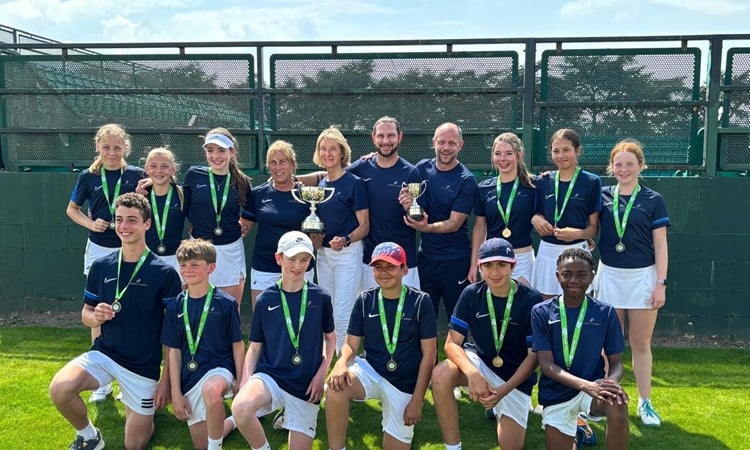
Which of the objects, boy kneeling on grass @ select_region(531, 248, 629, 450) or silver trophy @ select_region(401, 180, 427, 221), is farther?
silver trophy @ select_region(401, 180, 427, 221)

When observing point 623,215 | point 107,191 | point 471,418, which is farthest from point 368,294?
point 107,191

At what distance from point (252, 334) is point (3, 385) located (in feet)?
8.43

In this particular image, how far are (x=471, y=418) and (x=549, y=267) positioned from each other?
1247 millimetres

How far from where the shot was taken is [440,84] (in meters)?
6.62

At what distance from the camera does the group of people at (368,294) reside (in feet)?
12.4

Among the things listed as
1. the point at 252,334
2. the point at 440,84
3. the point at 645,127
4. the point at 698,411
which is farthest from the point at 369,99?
the point at 698,411

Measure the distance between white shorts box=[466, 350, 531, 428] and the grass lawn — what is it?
1.09 ft

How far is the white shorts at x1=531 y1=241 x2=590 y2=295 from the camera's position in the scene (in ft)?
15.5

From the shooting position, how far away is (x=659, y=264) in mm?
4520

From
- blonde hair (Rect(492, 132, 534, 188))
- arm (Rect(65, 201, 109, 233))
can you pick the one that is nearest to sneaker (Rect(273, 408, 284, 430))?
arm (Rect(65, 201, 109, 233))

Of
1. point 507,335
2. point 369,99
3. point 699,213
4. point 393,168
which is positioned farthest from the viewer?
point 369,99

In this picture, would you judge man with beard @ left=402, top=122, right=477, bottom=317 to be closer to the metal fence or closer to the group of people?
the group of people

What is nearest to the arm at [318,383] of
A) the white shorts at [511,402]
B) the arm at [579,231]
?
the white shorts at [511,402]

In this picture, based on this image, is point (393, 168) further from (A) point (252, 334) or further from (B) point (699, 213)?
(B) point (699, 213)
